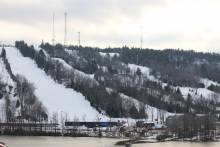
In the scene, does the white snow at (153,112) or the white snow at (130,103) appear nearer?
the white snow at (153,112)

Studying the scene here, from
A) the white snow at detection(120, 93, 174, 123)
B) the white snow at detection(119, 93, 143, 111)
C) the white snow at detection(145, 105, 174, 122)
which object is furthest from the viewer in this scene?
the white snow at detection(119, 93, 143, 111)

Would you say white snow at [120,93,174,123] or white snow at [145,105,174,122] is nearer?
white snow at [145,105,174,122]

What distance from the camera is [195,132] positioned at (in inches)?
5546

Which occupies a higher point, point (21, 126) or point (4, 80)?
point (4, 80)

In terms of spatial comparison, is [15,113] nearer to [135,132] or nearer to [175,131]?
[135,132]

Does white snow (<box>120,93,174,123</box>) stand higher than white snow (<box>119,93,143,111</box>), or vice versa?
white snow (<box>119,93,143,111</box>)

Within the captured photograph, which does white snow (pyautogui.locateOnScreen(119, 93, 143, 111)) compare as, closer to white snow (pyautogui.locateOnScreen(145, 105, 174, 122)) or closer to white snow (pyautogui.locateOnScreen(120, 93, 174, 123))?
white snow (pyautogui.locateOnScreen(120, 93, 174, 123))

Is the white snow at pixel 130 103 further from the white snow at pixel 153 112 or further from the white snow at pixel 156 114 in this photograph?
the white snow at pixel 156 114

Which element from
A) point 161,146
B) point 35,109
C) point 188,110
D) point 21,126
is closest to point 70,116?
point 35,109

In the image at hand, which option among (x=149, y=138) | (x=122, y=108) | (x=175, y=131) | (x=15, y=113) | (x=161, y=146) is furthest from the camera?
(x=122, y=108)

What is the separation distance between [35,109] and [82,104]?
18.7 m

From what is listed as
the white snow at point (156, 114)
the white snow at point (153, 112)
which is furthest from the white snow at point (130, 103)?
the white snow at point (156, 114)

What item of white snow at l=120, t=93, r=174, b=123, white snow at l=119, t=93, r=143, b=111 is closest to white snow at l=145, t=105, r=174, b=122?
white snow at l=120, t=93, r=174, b=123

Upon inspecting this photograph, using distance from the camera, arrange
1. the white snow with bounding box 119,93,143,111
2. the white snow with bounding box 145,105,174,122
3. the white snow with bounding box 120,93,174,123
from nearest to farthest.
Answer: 1. the white snow with bounding box 145,105,174,122
2. the white snow with bounding box 120,93,174,123
3. the white snow with bounding box 119,93,143,111
